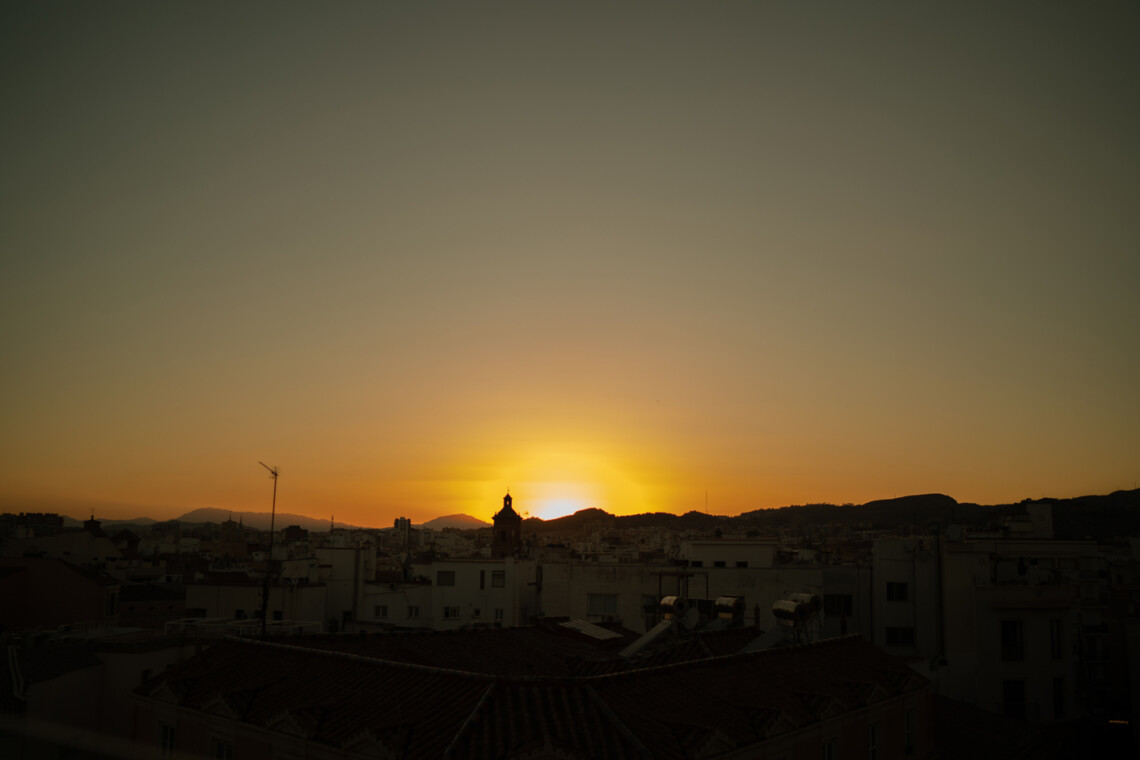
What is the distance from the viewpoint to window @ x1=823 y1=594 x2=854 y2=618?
162 ft

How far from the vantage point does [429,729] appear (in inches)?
655

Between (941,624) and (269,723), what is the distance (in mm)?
35147

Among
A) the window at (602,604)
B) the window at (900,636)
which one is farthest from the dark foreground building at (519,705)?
the window at (602,604)

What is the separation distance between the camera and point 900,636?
156 feet

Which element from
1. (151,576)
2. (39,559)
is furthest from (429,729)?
(151,576)

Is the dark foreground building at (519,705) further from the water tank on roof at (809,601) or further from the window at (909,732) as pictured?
the water tank on roof at (809,601)

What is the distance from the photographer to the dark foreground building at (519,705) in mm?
16312

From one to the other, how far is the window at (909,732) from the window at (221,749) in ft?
54.2

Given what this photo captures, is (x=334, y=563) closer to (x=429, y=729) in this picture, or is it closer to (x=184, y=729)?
(x=184, y=729)

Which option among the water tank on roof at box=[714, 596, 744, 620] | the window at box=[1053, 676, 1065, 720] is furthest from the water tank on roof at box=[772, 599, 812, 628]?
the window at box=[1053, 676, 1065, 720]

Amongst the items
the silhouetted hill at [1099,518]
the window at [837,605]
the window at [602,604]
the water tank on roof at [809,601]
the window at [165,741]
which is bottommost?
the window at [165,741]

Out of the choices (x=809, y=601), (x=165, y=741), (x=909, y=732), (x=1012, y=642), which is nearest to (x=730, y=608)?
(x=809, y=601)

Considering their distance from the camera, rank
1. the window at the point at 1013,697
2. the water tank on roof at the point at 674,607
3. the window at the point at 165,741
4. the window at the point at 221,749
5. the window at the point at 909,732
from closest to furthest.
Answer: the window at the point at 221,749 < the window at the point at 165,741 < the window at the point at 909,732 < the water tank on roof at the point at 674,607 < the window at the point at 1013,697

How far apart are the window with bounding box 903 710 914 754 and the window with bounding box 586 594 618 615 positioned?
31.6 metres
